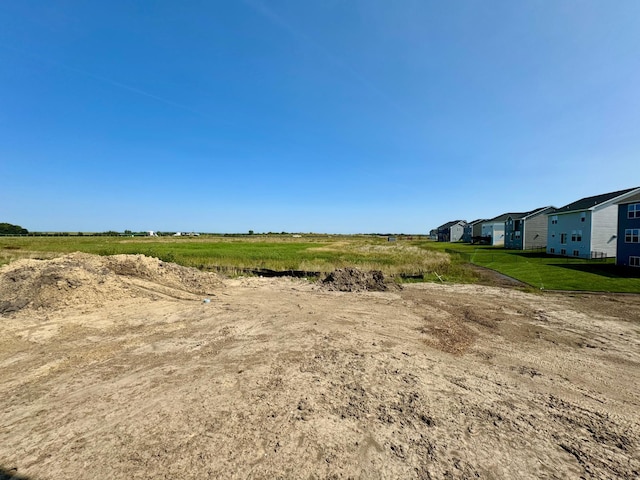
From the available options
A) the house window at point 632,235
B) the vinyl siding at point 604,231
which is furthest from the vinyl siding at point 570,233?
the house window at point 632,235

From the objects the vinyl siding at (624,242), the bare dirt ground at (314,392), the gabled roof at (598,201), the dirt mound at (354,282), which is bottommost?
the bare dirt ground at (314,392)

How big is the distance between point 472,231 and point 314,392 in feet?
272

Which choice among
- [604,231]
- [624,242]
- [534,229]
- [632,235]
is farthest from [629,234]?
[534,229]


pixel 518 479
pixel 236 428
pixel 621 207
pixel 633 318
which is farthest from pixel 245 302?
pixel 621 207

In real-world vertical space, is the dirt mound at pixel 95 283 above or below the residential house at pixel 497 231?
below

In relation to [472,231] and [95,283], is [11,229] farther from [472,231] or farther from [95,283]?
[472,231]

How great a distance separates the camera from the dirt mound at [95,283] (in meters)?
11.2

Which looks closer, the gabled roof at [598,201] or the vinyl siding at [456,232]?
the gabled roof at [598,201]

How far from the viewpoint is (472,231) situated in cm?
7694

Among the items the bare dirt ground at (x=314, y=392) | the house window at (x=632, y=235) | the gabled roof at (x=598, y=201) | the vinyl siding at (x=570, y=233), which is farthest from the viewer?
the vinyl siding at (x=570, y=233)

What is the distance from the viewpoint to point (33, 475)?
3.48m

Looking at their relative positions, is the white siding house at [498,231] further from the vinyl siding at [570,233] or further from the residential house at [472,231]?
the vinyl siding at [570,233]

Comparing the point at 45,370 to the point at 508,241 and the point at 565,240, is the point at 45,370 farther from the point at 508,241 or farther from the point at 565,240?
the point at 508,241

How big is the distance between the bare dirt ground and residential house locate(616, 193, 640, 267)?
16.8 meters
